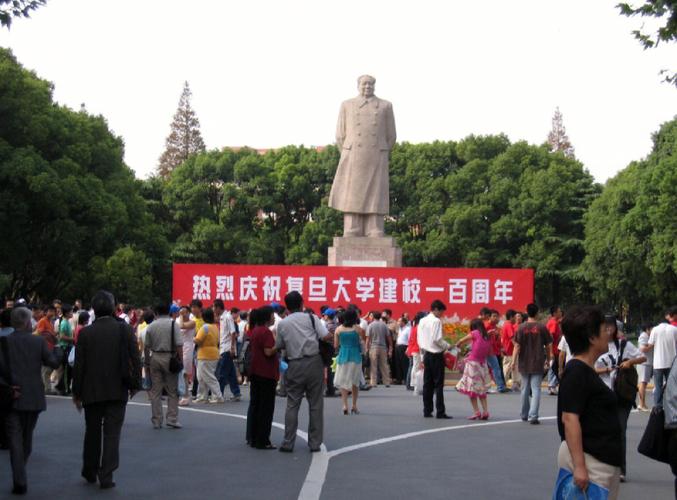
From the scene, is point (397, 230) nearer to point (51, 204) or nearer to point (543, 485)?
point (51, 204)

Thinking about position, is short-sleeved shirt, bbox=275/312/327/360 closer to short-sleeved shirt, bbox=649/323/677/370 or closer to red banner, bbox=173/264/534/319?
short-sleeved shirt, bbox=649/323/677/370

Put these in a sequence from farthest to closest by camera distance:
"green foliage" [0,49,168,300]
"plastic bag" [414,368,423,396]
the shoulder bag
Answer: "green foliage" [0,49,168,300] < "plastic bag" [414,368,423,396] < the shoulder bag

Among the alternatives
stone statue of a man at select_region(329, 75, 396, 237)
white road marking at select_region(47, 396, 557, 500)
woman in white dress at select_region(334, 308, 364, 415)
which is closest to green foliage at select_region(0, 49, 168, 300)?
stone statue of a man at select_region(329, 75, 396, 237)

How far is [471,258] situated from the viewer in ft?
173

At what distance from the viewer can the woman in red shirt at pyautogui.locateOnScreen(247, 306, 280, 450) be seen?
38.3ft

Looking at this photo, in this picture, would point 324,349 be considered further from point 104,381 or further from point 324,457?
point 104,381

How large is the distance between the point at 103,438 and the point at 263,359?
2966 millimetres

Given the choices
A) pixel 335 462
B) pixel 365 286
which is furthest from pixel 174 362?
pixel 365 286

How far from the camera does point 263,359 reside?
1198cm

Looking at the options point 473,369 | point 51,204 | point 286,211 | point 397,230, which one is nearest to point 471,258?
point 397,230

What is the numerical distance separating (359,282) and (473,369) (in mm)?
10885

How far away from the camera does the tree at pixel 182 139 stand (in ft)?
243

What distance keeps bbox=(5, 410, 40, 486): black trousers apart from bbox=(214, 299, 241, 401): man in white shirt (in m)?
8.85

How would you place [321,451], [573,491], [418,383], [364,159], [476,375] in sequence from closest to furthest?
[573,491] → [321,451] → [476,375] → [418,383] → [364,159]
